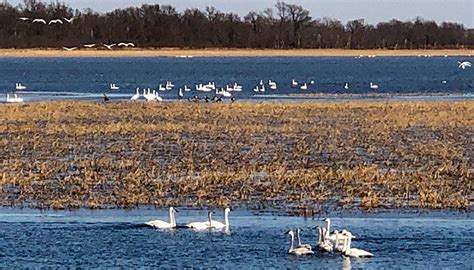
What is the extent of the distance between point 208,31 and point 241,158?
11947 cm

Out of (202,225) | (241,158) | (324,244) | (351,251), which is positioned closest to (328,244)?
(324,244)

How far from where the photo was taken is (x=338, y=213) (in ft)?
50.6

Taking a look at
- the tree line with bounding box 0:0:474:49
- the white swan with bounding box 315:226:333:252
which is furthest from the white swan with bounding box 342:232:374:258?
the tree line with bounding box 0:0:474:49

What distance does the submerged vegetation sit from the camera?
16.6 metres

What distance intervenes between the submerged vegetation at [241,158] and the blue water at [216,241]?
830mm

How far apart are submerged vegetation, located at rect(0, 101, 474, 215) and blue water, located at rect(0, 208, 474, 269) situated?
83 cm

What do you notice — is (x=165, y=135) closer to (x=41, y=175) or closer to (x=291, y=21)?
(x=41, y=175)

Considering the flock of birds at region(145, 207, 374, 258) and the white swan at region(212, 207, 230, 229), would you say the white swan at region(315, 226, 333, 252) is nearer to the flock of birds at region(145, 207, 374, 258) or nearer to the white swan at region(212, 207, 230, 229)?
the flock of birds at region(145, 207, 374, 258)

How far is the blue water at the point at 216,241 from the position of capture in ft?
40.6

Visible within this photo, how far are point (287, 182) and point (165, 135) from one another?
8.96 meters

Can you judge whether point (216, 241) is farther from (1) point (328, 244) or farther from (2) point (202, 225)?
(1) point (328, 244)

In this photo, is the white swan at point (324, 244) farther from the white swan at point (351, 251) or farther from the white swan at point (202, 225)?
the white swan at point (202, 225)

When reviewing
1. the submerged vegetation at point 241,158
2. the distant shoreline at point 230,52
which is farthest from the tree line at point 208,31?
the submerged vegetation at point 241,158

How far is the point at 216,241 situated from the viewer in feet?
44.5
